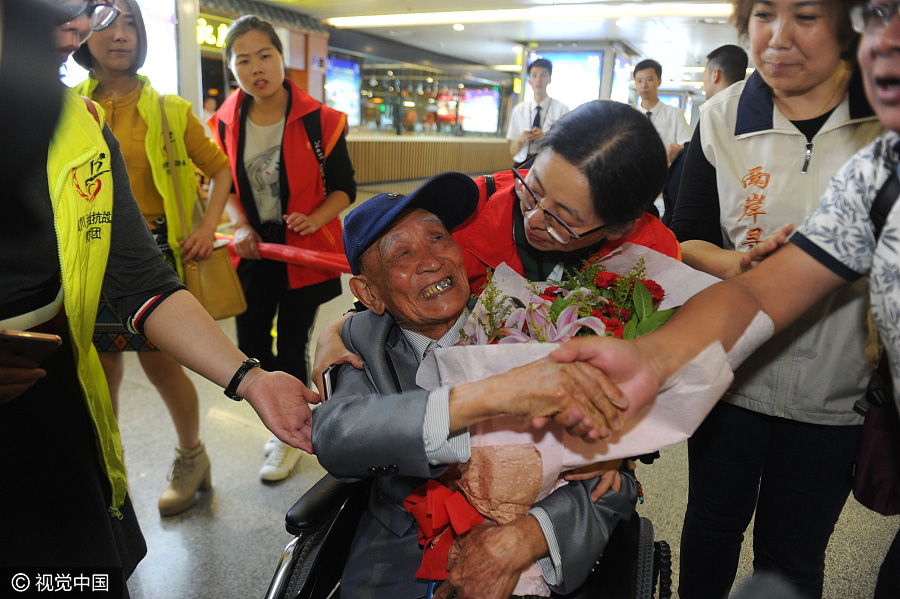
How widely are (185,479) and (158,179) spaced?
1160 mm

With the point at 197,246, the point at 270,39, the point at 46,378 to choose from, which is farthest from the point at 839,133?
the point at 270,39

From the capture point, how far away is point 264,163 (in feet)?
8.36

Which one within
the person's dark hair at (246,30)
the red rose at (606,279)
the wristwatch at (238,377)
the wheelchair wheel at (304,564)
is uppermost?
the person's dark hair at (246,30)

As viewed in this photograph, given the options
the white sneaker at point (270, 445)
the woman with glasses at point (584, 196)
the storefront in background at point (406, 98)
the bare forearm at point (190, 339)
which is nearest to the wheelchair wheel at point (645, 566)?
the woman with glasses at point (584, 196)

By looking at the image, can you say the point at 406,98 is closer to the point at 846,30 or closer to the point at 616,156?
the point at 616,156

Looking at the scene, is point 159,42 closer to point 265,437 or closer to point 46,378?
point 265,437

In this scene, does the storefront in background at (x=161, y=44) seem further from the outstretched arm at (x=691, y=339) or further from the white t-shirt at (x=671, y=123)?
the white t-shirt at (x=671, y=123)

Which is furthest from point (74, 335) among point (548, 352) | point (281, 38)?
point (281, 38)

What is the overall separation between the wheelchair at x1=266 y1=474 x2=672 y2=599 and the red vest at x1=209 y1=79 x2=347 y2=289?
1451mm

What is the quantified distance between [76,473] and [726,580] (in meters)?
1.47

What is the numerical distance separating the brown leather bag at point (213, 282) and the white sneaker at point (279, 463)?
68 cm

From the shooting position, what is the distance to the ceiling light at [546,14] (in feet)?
29.4

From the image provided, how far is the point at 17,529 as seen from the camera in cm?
87

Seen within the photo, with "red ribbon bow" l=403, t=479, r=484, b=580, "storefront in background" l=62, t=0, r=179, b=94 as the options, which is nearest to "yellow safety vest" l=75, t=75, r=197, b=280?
"storefront in background" l=62, t=0, r=179, b=94
